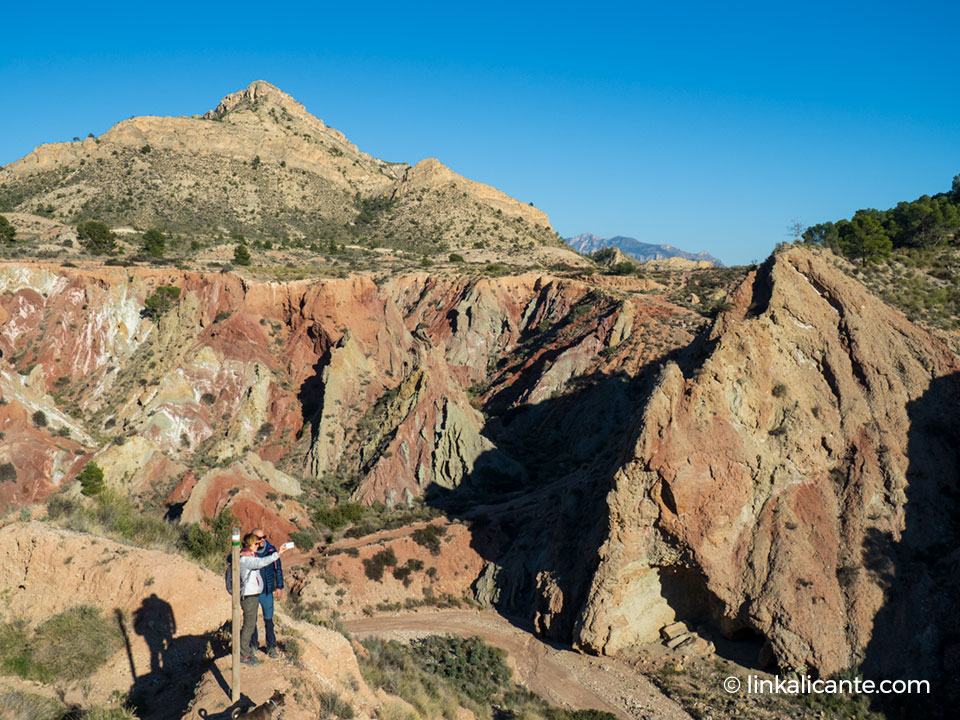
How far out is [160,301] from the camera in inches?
1697

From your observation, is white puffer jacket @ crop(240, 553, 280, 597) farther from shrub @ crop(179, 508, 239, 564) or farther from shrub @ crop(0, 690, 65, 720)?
shrub @ crop(179, 508, 239, 564)

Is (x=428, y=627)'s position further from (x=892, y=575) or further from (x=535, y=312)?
(x=535, y=312)

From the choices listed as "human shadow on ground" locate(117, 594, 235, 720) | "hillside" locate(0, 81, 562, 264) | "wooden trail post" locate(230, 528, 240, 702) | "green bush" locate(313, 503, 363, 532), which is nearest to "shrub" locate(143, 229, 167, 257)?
"hillside" locate(0, 81, 562, 264)

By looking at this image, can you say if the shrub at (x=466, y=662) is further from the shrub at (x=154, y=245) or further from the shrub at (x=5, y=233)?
the shrub at (x=5, y=233)

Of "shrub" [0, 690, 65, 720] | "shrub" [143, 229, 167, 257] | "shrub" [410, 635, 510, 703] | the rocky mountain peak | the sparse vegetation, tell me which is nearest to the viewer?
"shrub" [0, 690, 65, 720]

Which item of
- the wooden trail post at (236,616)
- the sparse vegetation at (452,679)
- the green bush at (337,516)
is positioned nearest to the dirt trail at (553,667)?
the sparse vegetation at (452,679)

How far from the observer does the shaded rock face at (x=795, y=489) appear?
17828mm

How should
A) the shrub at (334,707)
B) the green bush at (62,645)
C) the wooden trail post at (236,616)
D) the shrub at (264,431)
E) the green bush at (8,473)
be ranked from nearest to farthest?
the wooden trail post at (236,616) < the shrub at (334,707) < the green bush at (62,645) < the green bush at (8,473) < the shrub at (264,431)

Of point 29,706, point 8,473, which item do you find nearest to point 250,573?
point 29,706

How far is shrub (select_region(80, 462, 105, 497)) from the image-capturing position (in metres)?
27.6

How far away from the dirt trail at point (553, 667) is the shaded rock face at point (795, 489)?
35.9 inches

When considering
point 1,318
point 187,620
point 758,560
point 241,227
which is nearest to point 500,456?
point 758,560

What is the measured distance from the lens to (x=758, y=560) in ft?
61.9

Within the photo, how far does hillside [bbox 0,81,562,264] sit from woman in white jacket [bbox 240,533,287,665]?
77890mm
